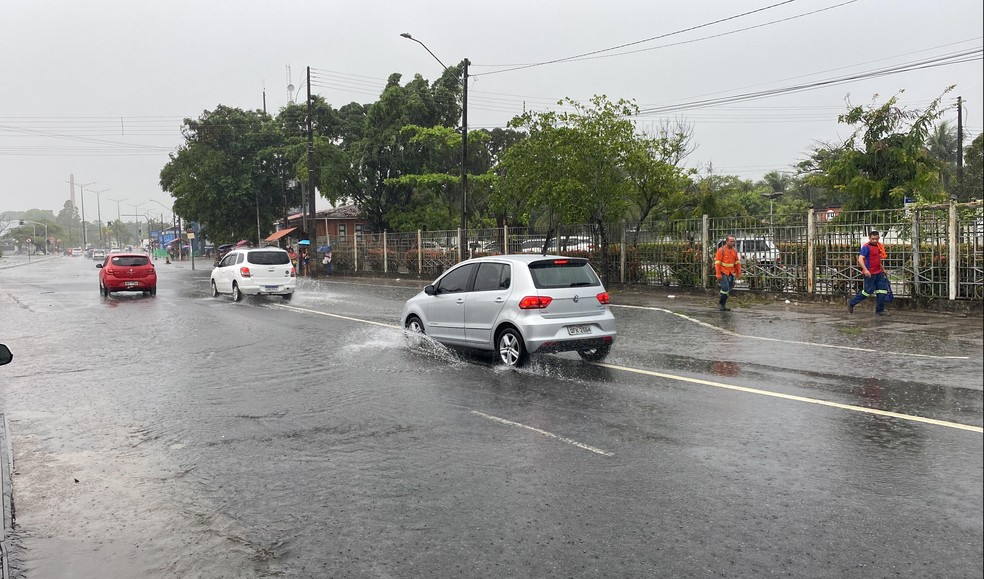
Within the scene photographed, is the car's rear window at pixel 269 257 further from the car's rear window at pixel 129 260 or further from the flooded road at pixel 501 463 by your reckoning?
the flooded road at pixel 501 463

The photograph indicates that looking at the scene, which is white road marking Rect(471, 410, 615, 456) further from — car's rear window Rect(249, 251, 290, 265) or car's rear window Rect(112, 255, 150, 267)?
car's rear window Rect(112, 255, 150, 267)

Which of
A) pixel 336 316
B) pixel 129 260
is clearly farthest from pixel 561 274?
pixel 129 260

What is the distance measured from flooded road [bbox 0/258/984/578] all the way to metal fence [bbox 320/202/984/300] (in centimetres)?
424

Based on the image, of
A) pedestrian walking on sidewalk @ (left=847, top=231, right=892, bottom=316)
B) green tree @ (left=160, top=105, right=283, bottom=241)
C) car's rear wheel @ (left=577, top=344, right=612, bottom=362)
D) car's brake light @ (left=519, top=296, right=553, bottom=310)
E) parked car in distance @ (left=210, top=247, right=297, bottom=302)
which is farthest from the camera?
green tree @ (left=160, top=105, right=283, bottom=241)

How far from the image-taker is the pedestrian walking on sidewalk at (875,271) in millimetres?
14000

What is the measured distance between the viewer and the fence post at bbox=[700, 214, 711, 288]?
825 inches

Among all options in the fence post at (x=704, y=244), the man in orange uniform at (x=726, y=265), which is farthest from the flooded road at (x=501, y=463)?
the fence post at (x=704, y=244)

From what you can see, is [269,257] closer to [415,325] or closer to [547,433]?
[415,325]

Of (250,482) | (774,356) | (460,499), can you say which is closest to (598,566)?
(460,499)

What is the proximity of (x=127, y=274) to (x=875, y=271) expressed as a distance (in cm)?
2196

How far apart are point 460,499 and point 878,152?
21.8m

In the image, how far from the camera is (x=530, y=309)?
10211mm

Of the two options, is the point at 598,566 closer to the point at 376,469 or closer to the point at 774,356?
the point at 376,469

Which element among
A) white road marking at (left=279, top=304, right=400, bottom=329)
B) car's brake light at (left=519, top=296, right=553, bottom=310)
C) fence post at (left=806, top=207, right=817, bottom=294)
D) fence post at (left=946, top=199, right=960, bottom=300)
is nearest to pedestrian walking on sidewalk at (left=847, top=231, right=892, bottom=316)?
fence post at (left=946, top=199, right=960, bottom=300)
